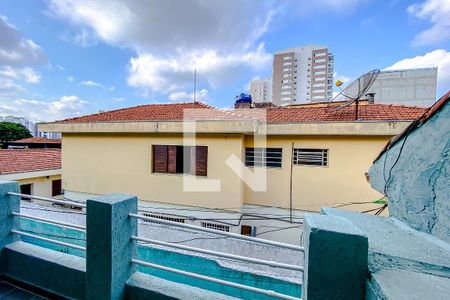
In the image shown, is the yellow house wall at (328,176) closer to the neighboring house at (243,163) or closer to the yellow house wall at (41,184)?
the neighboring house at (243,163)

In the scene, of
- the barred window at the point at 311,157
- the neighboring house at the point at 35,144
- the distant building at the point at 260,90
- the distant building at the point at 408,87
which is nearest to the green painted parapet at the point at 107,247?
the barred window at the point at 311,157

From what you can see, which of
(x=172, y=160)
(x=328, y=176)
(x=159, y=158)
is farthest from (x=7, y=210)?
(x=328, y=176)

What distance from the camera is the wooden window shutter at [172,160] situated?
8.39 m

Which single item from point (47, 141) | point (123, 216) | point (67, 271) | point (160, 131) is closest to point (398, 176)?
point (123, 216)

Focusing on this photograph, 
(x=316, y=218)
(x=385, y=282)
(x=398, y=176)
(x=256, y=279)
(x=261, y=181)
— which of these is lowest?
(x=256, y=279)

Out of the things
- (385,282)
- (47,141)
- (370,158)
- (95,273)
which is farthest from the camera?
(47,141)

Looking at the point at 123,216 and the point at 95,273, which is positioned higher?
the point at 123,216

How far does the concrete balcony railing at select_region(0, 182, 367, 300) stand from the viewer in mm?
1133

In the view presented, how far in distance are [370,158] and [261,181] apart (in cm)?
387

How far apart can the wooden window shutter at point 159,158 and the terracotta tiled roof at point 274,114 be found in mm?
1279

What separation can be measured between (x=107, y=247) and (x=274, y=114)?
30.5 feet

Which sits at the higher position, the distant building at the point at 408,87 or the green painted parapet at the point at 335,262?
the distant building at the point at 408,87

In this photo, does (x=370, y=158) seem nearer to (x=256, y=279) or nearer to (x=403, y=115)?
(x=403, y=115)

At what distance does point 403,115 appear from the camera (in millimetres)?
8078
